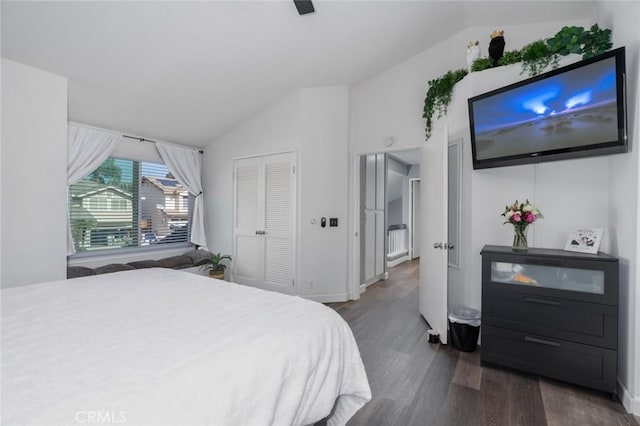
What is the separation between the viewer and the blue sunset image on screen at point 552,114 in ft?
6.27

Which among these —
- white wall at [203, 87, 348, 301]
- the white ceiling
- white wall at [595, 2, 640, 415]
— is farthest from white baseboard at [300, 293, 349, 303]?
the white ceiling

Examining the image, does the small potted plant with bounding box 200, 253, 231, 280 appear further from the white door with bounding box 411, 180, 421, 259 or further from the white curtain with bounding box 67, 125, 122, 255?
the white door with bounding box 411, 180, 421, 259

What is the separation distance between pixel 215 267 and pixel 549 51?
14.7 feet

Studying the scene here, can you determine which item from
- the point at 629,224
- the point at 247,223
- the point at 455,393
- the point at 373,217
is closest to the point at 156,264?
the point at 247,223

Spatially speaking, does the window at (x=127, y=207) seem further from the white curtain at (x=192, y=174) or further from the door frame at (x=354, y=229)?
the door frame at (x=354, y=229)

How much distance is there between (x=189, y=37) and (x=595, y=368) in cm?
401

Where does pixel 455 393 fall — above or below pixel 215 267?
below

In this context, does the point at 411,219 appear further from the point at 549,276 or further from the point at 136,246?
the point at 136,246

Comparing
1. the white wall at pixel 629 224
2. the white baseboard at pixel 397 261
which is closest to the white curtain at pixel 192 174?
the white baseboard at pixel 397 261

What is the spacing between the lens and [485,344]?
90.3 inches

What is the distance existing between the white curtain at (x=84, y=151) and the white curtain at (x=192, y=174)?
80 cm

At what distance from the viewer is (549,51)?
237 centimetres

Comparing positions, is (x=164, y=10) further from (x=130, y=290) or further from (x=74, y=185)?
(x=74, y=185)

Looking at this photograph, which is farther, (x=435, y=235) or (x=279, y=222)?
(x=279, y=222)
